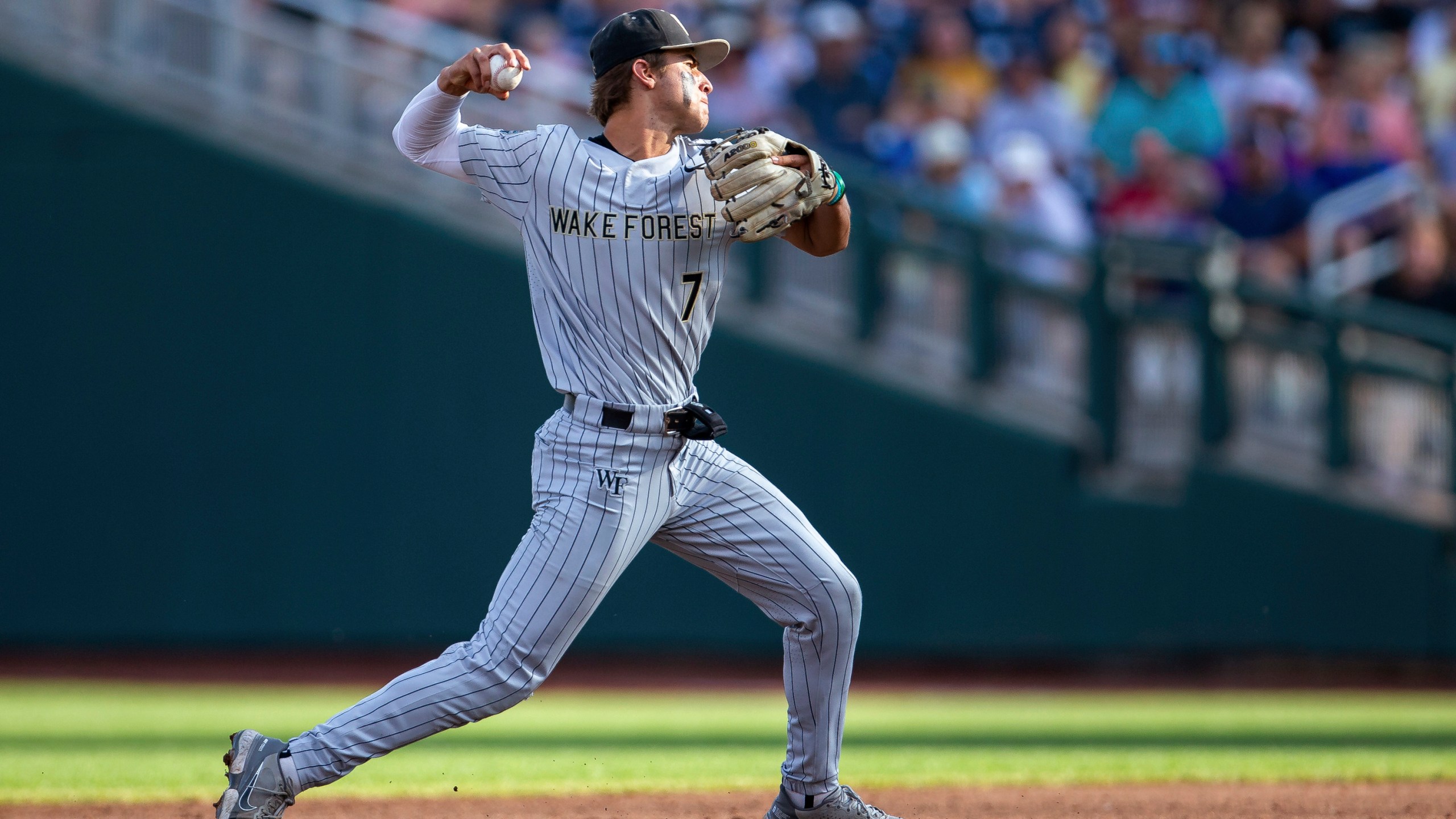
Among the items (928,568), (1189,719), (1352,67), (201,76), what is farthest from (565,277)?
(1352,67)

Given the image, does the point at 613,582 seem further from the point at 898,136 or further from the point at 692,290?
the point at 898,136

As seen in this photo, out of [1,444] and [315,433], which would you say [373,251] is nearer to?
[315,433]

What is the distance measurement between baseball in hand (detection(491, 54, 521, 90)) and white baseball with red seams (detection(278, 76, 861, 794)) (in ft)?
0.55

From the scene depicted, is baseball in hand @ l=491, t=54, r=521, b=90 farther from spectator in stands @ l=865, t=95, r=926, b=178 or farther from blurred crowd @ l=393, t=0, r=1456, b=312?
spectator in stands @ l=865, t=95, r=926, b=178

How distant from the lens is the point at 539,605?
336 centimetres

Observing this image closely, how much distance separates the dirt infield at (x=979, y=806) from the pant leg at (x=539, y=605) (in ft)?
3.48

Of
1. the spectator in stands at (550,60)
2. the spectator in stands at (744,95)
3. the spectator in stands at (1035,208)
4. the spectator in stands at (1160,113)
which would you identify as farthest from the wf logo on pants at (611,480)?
the spectator in stands at (1160,113)

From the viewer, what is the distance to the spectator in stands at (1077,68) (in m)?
9.84

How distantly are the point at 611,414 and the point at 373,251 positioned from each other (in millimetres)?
6048

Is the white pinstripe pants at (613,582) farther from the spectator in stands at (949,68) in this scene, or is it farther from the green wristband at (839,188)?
the spectator in stands at (949,68)

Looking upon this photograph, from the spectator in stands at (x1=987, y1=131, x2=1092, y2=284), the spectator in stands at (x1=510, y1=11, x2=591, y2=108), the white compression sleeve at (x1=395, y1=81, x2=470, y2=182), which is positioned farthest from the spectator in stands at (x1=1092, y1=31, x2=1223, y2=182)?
the white compression sleeve at (x1=395, y1=81, x2=470, y2=182)

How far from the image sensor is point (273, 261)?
359 inches

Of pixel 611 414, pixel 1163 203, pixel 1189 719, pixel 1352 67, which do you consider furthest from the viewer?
pixel 1352 67

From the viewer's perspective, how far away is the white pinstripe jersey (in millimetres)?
3445
